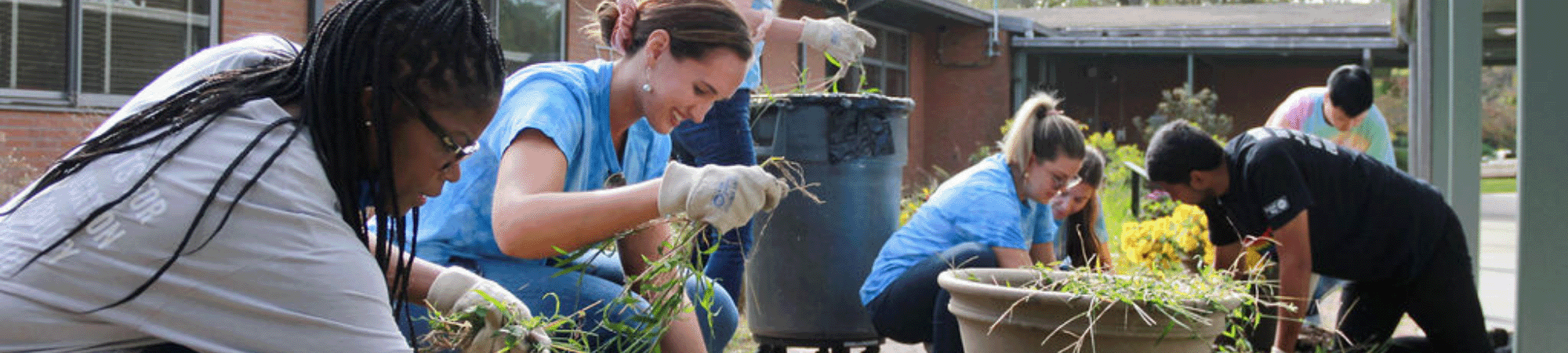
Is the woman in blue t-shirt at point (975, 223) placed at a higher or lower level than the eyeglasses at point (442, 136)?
lower

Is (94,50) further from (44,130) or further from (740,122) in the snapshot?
(740,122)

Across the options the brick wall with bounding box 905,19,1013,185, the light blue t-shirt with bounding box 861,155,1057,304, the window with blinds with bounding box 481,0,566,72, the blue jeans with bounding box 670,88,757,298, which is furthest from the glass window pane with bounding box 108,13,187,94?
the brick wall with bounding box 905,19,1013,185

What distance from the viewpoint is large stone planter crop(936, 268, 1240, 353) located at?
3.22m

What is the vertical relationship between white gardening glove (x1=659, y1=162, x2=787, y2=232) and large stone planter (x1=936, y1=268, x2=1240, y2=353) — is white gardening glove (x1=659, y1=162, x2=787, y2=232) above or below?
above

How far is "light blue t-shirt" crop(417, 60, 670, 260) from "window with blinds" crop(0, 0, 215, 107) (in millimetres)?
5803

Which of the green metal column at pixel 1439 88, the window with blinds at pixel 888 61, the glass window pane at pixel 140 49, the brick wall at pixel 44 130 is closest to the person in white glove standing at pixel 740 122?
the green metal column at pixel 1439 88

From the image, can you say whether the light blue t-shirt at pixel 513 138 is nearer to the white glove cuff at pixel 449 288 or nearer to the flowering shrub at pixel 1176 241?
the white glove cuff at pixel 449 288

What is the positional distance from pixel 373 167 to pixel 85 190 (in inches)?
13.1

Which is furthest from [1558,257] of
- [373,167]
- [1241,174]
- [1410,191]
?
[373,167]

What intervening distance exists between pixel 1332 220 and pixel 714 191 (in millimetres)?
3126

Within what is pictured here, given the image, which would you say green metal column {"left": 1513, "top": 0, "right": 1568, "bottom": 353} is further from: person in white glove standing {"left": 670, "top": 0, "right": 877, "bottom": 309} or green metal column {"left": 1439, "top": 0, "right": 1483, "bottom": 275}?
green metal column {"left": 1439, "top": 0, "right": 1483, "bottom": 275}

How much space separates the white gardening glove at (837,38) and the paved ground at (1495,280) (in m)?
1.59

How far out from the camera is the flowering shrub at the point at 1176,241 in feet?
20.6

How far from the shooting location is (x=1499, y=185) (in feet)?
109
